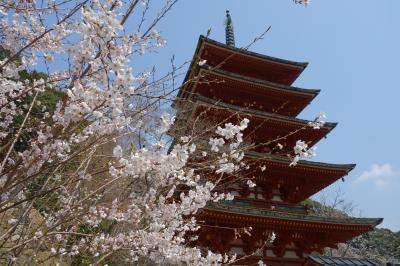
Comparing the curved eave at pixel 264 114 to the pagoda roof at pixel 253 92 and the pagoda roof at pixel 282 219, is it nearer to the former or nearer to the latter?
the pagoda roof at pixel 253 92

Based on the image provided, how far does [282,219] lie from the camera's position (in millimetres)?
9141

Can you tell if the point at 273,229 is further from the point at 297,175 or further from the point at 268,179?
the point at 297,175

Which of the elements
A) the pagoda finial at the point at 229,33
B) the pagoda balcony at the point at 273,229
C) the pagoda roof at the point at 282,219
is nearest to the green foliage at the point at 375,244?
the pagoda finial at the point at 229,33

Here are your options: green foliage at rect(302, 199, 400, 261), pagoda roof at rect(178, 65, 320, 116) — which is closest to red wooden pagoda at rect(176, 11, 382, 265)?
pagoda roof at rect(178, 65, 320, 116)

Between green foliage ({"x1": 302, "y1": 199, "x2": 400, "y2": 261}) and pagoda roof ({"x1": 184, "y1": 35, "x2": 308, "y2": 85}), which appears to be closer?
pagoda roof ({"x1": 184, "y1": 35, "x2": 308, "y2": 85})

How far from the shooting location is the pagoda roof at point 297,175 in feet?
33.8

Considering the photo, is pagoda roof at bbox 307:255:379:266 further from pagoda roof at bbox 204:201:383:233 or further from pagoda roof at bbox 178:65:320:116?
pagoda roof at bbox 178:65:320:116

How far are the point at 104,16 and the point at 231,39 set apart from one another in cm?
1587

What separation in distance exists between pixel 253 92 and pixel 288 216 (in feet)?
15.2

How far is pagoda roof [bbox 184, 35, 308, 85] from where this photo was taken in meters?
12.3

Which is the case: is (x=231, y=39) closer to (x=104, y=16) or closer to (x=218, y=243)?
(x=218, y=243)

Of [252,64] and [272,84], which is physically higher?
[252,64]

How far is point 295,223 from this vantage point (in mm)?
9352

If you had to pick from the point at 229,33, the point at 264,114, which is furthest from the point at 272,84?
the point at 229,33
